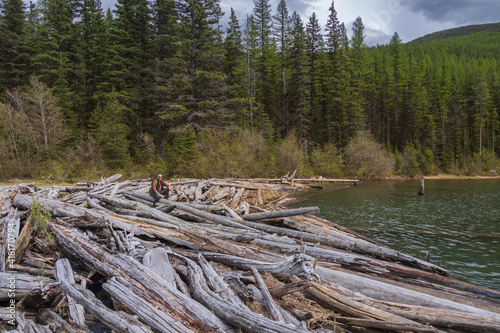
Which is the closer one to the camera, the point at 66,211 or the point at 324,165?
the point at 66,211

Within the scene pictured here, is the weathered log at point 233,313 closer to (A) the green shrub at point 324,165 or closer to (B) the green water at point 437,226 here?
(B) the green water at point 437,226

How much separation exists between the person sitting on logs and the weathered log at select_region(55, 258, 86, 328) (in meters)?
5.57

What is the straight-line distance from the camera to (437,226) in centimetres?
1230

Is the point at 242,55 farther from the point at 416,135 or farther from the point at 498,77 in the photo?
the point at 498,77

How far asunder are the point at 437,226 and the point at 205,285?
12.6 metres

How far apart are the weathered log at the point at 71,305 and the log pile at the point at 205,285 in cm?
2

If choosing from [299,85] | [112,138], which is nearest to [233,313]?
[112,138]

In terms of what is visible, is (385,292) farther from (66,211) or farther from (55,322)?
(66,211)

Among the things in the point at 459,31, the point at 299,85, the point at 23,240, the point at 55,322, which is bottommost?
the point at 55,322

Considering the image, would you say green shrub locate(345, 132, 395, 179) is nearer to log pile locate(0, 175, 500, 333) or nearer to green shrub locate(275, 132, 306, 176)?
green shrub locate(275, 132, 306, 176)

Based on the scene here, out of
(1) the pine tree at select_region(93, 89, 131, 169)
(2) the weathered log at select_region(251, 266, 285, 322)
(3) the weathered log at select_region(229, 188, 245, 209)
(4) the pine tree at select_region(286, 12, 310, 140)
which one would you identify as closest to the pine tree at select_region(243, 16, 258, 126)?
(4) the pine tree at select_region(286, 12, 310, 140)

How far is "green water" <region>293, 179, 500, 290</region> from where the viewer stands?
797cm

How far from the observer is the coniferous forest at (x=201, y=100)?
1000 inches

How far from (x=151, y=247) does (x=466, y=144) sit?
2794 inches
